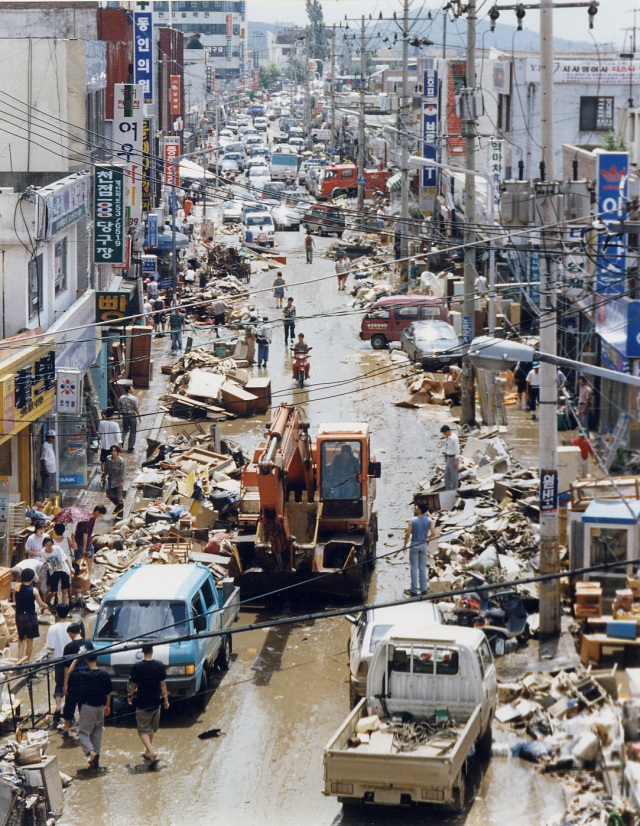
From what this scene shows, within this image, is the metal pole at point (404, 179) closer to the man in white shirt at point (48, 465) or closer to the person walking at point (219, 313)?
the person walking at point (219, 313)

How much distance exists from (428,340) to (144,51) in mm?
18762

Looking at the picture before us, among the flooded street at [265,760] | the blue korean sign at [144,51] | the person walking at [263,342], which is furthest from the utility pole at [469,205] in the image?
the blue korean sign at [144,51]

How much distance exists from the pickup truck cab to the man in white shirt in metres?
18.4

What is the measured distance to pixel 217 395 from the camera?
105 feet

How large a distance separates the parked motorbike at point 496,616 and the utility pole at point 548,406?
32cm

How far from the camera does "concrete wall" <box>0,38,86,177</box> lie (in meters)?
29.1

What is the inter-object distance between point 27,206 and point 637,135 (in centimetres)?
1592

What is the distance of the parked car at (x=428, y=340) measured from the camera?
35.8 metres

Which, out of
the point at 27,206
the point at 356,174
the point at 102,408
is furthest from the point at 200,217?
the point at 27,206

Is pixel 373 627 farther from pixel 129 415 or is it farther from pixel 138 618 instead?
pixel 129 415

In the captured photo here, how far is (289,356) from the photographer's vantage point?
3928 centimetres

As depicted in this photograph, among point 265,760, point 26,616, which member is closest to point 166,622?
point 265,760

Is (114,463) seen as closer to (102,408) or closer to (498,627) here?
(102,408)

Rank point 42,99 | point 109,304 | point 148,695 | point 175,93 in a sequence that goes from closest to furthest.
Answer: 1. point 148,695
2. point 109,304
3. point 42,99
4. point 175,93
